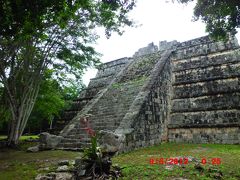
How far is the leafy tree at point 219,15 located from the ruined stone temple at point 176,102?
156 inches

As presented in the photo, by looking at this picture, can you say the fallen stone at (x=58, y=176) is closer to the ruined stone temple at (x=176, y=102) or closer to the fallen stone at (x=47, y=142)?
the ruined stone temple at (x=176, y=102)

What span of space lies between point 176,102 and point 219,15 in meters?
5.58

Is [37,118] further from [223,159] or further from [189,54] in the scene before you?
[223,159]

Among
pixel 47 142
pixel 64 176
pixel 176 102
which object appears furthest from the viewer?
pixel 176 102

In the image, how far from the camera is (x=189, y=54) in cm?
1348

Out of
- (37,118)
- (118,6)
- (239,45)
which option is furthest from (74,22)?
(37,118)

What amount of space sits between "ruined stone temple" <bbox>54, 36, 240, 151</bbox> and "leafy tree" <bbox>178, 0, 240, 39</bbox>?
395cm

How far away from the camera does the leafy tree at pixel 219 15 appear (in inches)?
236

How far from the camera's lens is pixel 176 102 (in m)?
11.4

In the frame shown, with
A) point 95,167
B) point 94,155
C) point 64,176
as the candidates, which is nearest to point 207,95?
point 94,155

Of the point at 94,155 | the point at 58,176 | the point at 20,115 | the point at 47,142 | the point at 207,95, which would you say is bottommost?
the point at 58,176
